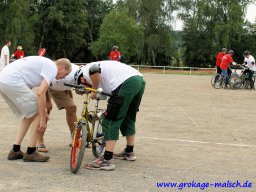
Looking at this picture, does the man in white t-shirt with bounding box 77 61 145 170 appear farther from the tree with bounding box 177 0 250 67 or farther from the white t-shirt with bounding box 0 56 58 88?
the tree with bounding box 177 0 250 67

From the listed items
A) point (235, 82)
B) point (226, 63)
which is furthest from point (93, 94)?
point (235, 82)

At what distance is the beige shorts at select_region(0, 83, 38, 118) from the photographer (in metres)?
6.28

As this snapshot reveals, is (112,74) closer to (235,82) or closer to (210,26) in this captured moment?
(235,82)

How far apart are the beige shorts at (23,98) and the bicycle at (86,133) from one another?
495 mm

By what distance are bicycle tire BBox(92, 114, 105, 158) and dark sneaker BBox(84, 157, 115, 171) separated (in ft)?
1.22

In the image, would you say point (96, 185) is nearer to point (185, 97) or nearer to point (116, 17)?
point (185, 97)

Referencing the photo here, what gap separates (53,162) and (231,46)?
5670 cm

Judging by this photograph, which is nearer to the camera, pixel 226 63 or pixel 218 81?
pixel 226 63

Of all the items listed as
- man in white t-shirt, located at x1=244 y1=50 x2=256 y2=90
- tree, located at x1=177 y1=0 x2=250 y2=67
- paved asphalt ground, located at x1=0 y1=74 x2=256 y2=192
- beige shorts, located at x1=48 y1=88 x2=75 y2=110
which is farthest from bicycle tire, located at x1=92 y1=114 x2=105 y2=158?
tree, located at x1=177 y1=0 x2=250 y2=67

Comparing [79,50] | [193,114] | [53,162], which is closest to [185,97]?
[193,114]

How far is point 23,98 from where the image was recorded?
249 inches

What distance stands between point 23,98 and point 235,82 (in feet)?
55.0

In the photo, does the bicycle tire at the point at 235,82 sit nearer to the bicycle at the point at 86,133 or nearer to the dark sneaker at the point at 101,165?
the bicycle at the point at 86,133

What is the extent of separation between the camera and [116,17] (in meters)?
53.7
